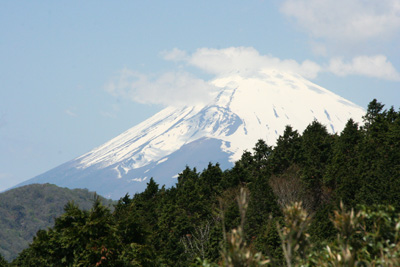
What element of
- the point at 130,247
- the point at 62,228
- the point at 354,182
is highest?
the point at 62,228

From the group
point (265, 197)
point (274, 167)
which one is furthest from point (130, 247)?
point (274, 167)

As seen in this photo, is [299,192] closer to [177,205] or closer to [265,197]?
[265,197]

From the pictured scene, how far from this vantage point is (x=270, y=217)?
10.7 meters

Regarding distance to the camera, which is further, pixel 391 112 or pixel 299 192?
pixel 391 112

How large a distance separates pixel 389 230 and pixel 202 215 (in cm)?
5673

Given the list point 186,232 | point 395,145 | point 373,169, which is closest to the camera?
point 373,169

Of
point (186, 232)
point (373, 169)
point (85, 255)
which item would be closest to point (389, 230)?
point (85, 255)

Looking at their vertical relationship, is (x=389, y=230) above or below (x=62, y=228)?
below

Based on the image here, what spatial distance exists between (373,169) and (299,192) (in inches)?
541

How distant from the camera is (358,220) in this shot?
12.3 metres

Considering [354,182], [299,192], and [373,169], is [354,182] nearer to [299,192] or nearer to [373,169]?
[373,169]

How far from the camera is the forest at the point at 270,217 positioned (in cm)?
1251

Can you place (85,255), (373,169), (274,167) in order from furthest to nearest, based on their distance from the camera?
(274,167) < (373,169) < (85,255)

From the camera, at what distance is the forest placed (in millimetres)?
12508
